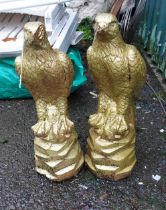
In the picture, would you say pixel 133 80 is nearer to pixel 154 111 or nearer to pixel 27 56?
pixel 27 56

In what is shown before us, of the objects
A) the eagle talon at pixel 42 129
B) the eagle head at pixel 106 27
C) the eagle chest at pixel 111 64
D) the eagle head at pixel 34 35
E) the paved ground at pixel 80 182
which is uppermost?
the eagle head at pixel 106 27

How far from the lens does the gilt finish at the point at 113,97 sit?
1.91 meters

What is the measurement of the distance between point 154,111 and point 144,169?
631mm

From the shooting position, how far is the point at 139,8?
3072 millimetres

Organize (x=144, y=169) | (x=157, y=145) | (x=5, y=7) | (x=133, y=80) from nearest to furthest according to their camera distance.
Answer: (x=133, y=80), (x=144, y=169), (x=157, y=145), (x=5, y=7)

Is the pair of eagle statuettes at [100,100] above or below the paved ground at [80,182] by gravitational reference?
above

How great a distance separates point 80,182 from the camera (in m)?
2.15

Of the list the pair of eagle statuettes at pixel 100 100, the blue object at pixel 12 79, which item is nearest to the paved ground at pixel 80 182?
the pair of eagle statuettes at pixel 100 100

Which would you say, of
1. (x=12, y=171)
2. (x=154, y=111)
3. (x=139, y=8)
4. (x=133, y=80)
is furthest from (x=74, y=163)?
(x=139, y=8)

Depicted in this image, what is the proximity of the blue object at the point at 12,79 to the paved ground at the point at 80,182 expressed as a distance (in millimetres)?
225

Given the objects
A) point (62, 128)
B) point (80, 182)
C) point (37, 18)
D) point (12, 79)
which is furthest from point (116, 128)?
point (37, 18)

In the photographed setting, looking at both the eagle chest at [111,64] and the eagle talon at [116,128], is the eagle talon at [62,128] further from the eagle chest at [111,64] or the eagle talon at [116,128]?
the eagle chest at [111,64]

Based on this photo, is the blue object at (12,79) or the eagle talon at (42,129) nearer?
the eagle talon at (42,129)

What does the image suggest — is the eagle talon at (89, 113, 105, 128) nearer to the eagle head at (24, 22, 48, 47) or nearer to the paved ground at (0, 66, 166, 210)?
the paved ground at (0, 66, 166, 210)
